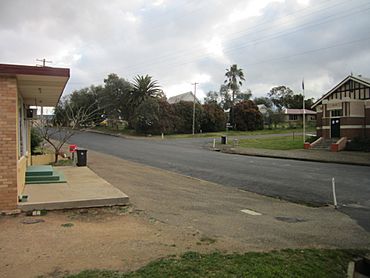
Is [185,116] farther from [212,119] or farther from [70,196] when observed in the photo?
[70,196]

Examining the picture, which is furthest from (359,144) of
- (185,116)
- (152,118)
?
Result: (185,116)

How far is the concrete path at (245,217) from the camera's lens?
22.4 feet

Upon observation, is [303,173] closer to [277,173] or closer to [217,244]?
[277,173]

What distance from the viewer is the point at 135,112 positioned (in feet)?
198

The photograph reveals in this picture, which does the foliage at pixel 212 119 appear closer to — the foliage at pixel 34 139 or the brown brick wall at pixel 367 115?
the brown brick wall at pixel 367 115

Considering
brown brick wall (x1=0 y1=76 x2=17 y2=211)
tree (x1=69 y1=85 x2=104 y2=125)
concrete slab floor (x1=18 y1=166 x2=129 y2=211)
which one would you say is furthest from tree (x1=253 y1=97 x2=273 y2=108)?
brown brick wall (x1=0 y1=76 x2=17 y2=211)

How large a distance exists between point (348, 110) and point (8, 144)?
3177 centimetres

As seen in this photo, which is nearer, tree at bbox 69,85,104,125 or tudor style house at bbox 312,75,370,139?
tudor style house at bbox 312,75,370,139

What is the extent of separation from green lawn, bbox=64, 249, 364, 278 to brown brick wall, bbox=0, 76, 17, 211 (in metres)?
4.27

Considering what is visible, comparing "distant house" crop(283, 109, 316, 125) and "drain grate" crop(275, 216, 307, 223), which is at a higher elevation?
"distant house" crop(283, 109, 316, 125)

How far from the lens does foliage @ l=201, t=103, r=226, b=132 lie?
66.1 meters

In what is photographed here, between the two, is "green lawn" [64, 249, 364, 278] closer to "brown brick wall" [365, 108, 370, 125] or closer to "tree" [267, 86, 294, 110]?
"brown brick wall" [365, 108, 370, 125]

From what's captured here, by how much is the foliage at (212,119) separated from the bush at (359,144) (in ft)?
114

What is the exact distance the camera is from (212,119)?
6625 centimetres
